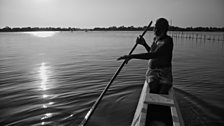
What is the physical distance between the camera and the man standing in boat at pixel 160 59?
13.8 feet

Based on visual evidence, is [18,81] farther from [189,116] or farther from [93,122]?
[189,116]

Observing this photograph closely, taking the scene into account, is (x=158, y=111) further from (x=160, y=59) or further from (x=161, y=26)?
(x=161, y=26)

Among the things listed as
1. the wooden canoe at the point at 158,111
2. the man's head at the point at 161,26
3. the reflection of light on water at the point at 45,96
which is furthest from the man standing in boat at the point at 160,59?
the reflection of light on water at the point at 45,96

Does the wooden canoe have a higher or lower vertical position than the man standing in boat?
lower

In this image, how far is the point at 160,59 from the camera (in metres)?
4.55

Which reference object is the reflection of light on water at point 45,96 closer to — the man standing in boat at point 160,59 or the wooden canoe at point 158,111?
the wooden canoe at point 158,111

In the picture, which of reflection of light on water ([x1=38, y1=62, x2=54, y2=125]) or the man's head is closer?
the man's head

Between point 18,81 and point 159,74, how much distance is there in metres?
8.78

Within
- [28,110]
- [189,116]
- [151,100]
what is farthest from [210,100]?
[28,110]

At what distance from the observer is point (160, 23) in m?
4.45

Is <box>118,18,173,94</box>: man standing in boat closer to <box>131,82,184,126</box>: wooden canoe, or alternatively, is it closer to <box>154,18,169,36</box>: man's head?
<box>154,18,169,36</box>: man's head

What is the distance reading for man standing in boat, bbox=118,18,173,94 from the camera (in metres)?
4.19

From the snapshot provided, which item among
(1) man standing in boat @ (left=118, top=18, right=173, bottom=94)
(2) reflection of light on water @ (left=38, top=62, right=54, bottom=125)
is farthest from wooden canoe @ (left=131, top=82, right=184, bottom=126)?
(2) reflection of light on water @ (left=38, top=62, right=54, bottom=125)

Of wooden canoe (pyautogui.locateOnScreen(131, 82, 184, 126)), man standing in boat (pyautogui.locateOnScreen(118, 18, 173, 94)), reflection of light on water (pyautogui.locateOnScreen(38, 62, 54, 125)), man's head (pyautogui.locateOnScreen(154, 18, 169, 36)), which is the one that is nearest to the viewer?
wooden canoe (pyautogui.locateOnScreen(131, 82, 184, 126))
